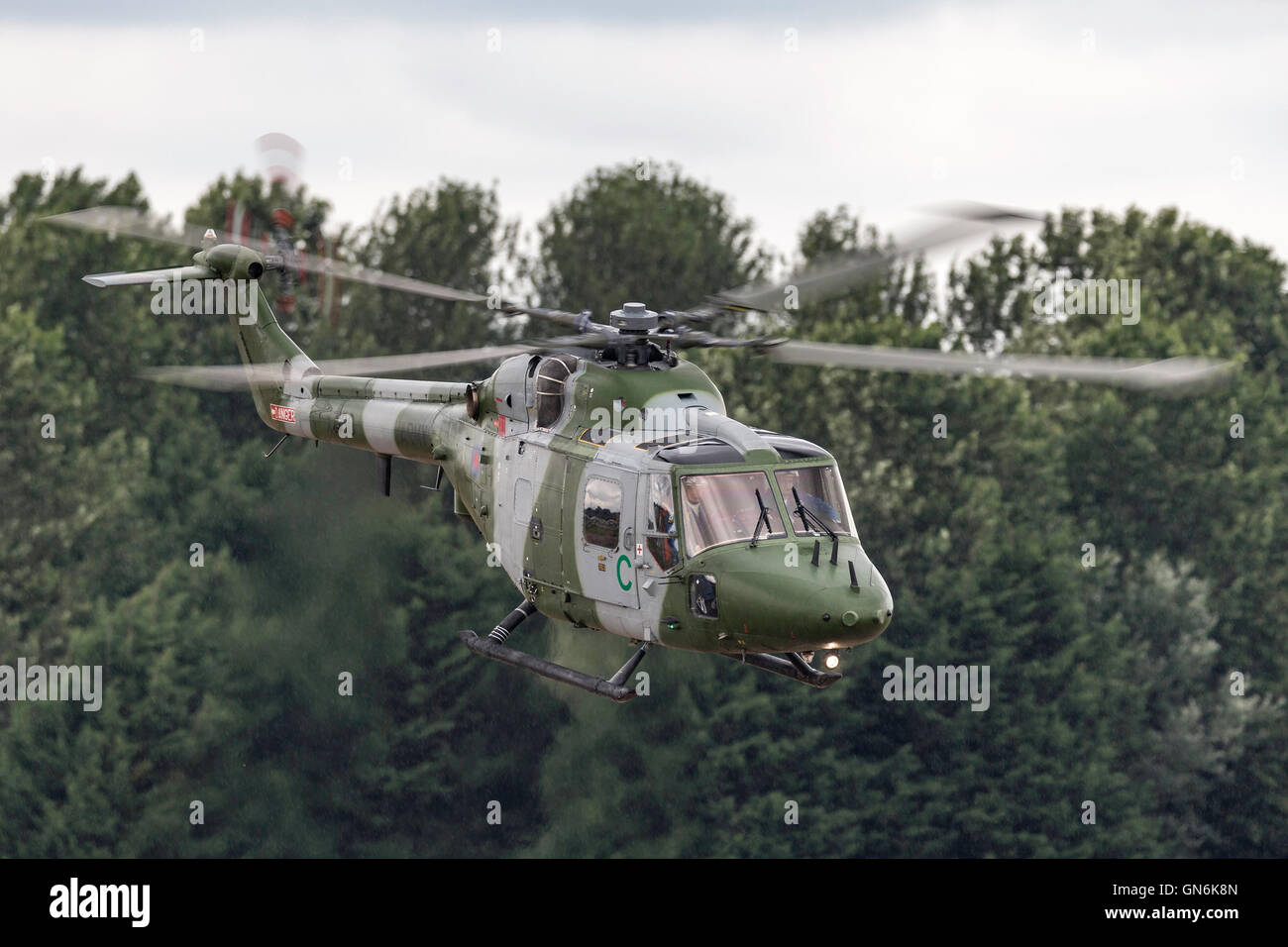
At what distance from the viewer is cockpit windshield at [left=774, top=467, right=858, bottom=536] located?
26.9 metres

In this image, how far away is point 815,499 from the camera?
27172mm

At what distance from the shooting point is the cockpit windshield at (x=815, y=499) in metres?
26.9

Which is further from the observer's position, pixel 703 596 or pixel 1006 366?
pixel 1006 366

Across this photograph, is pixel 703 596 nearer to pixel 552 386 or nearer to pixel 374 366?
pixel 552 386

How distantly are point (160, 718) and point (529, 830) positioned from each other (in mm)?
12323

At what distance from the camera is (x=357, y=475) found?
60.6 meters

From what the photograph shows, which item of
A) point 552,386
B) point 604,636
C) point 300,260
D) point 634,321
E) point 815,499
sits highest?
point 300,260

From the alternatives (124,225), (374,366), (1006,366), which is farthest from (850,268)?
(124,225)

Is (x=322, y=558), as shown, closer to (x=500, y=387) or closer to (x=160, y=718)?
(x=160, y=718)

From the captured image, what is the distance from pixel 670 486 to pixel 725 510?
0.71 m

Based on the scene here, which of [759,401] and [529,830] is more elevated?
[759,401]
